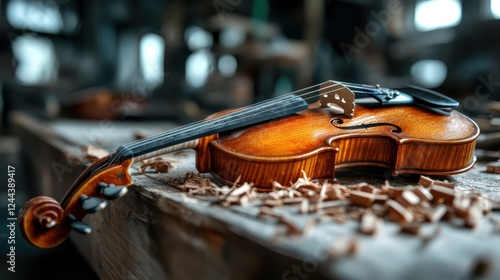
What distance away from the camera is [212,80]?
173 inches

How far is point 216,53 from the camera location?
3834mm

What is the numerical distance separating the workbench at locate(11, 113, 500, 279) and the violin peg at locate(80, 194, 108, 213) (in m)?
0.09

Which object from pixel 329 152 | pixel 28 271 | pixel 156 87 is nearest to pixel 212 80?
pixel 156 87

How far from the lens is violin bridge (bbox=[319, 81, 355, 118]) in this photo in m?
0.80

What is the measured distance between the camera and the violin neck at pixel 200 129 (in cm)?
64

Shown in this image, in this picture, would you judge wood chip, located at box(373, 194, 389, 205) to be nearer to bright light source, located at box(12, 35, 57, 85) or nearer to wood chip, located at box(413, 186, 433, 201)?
wood chip, located at box(413, 186, 433, 201)

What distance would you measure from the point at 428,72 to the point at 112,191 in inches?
137

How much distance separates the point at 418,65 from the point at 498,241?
3.35 meters

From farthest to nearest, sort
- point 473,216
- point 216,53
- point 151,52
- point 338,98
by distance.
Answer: point 151,52 → point 216,53 → point 338,98 → point 473,216

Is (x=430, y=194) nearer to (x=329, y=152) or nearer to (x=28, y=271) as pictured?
(x=329, y=152)

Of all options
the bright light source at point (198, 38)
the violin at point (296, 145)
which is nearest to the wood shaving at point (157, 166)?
the violin at point (296, 145)

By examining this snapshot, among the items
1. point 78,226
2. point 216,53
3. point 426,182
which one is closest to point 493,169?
point 426,182

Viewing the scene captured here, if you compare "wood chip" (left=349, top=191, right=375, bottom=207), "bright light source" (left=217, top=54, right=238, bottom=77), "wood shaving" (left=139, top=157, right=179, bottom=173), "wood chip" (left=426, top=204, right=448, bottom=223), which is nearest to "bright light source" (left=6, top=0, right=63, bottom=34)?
"bright light source" (left=217, top=54, right=238, bottom=77)

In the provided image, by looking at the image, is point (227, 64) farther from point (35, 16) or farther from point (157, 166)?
point (157, 166)
